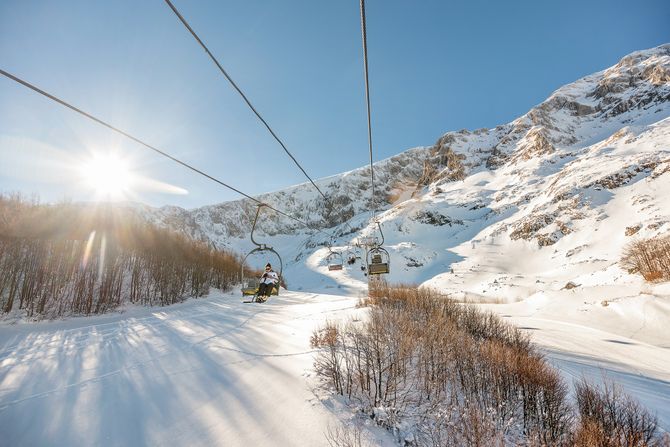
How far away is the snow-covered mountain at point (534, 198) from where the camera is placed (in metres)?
41.3

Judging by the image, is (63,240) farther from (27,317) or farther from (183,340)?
(183,340)

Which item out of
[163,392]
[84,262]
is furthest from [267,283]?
[84,262]

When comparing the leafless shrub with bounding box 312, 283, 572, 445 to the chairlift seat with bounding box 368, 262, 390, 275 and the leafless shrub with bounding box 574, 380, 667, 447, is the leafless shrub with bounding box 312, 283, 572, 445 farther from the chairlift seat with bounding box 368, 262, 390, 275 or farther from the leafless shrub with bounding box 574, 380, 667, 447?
the chairlift seat with bounding box 368, 262, 390, 275

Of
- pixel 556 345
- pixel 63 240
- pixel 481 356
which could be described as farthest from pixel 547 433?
pixel 63 240

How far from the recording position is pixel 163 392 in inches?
204

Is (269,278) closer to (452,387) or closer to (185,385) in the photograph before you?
(185,385)

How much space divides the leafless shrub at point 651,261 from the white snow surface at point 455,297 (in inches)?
38.5

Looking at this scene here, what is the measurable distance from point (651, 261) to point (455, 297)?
1262 centimetres

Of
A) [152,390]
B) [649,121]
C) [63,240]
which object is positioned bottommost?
[152,390]

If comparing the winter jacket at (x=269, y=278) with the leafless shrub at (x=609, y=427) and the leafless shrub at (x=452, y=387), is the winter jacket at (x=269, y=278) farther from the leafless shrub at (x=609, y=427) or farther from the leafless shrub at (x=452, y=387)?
the leafless shrub at (x=609, y=427)

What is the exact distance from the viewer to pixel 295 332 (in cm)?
991

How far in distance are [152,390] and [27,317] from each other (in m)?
12.6

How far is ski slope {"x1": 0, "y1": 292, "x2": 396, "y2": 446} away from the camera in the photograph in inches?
158

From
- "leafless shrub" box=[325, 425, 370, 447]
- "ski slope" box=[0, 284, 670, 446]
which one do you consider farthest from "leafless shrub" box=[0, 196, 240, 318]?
"leafless shrub" box=[325, 425, 370, 447]
